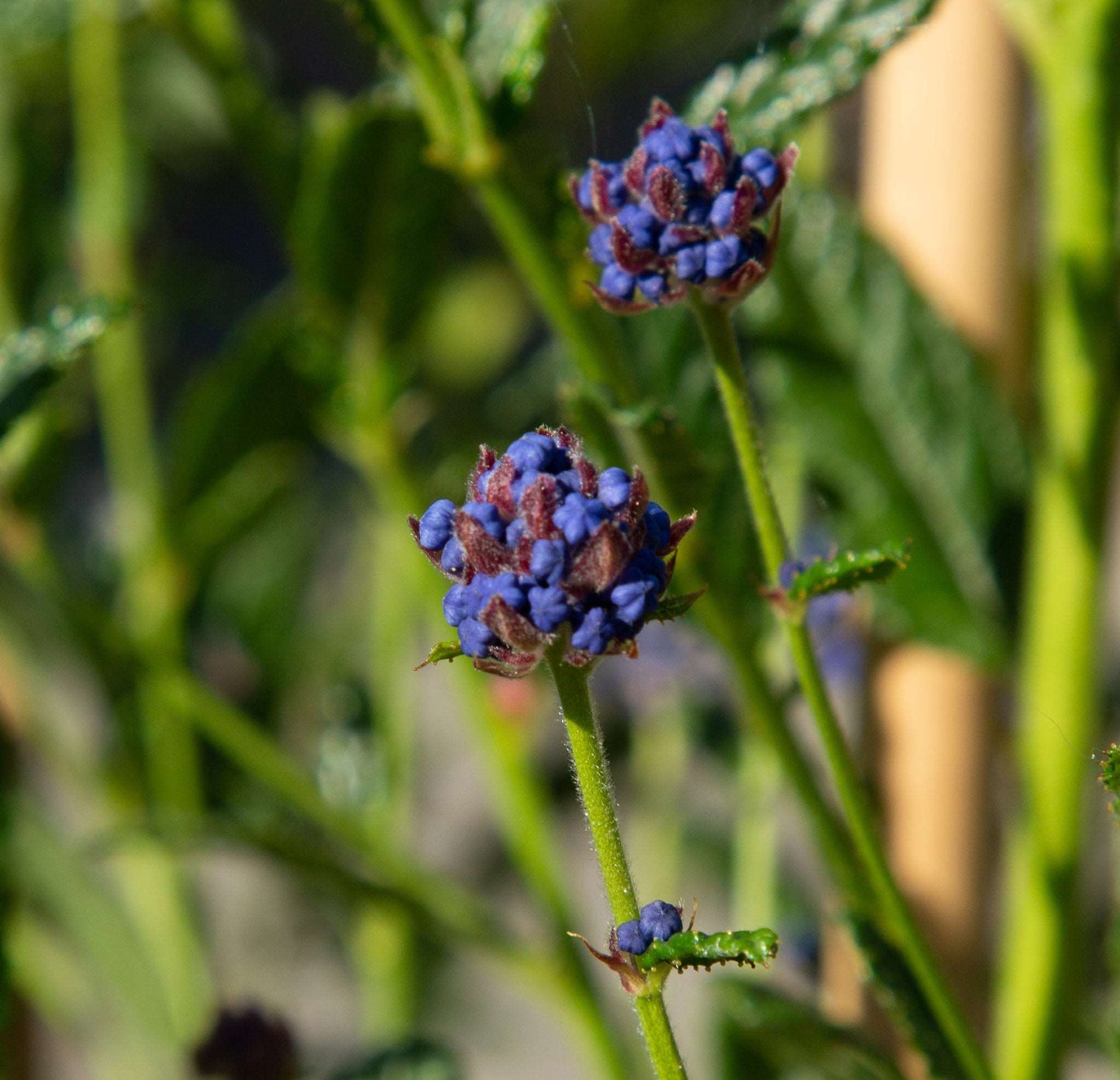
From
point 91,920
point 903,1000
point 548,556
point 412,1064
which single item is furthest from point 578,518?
point 91,920

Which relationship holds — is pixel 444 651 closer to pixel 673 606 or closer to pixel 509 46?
pixel 673 606

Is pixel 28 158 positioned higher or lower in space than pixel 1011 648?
higher

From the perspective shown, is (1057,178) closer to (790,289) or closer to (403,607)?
(790,289)

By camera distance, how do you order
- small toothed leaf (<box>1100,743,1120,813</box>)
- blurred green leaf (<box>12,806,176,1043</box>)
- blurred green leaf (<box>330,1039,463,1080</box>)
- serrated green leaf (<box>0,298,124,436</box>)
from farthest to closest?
blurred green leaf (<box>12,806,176,1043</box>), blurred green leaf (<box>330,1039,463,1080</box>), serrated green leaf (<box>0,298,124,436</box>), small toothed leaf (<box>1100,743,1120,813</box>)

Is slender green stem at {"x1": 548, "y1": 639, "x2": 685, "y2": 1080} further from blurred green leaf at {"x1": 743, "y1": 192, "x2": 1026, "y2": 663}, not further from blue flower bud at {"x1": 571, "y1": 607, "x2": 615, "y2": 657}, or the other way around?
blurred green leaf at {"x1": 743, "y1": 192, "x2": 1026, "y2": 663}

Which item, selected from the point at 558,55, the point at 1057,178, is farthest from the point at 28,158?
the point at 1057,178

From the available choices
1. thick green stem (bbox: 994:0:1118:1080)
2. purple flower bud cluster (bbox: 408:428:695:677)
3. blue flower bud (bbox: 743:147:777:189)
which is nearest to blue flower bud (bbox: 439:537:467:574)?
purple flower bud cluster (bbox: 408:428:695:677)
